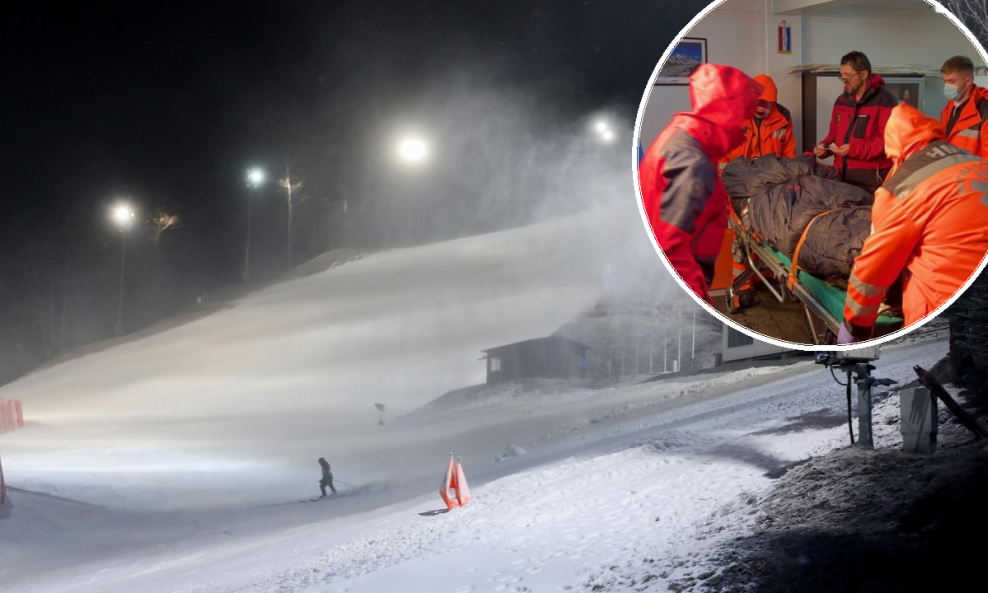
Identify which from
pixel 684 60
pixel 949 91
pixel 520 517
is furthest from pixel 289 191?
pixel 949 91

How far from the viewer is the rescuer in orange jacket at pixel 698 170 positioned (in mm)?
1197

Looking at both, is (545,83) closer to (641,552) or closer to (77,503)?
(641,552)

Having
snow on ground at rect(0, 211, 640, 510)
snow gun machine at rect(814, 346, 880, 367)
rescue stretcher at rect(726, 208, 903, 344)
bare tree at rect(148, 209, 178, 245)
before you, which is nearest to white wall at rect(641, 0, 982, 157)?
rescue stretcher at rect(726, 208, 903, 344)

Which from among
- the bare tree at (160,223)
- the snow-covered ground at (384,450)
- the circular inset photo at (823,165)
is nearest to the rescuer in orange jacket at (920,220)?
the circular inset photo at (823,165)

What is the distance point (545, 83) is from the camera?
7.59 ft

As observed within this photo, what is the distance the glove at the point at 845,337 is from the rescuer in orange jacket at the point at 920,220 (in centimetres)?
4

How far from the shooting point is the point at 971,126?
3.79 ft

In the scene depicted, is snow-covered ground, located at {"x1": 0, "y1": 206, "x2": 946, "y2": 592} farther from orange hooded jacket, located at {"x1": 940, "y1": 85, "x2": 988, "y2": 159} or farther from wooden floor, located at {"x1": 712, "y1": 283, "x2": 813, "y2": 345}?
orange hooded jacket, located at {"x1": 940, "y1": 85, "x2": 988, "y2": 159}

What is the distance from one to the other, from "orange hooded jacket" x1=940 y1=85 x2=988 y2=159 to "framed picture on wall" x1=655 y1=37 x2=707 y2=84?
1.16ft

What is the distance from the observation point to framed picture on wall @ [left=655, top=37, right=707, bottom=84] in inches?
50.5

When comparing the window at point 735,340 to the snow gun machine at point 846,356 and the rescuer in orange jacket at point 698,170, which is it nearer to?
the snow gun machine at point 846,356

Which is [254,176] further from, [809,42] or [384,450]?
[809,42]

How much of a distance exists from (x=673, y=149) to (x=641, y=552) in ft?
3.56

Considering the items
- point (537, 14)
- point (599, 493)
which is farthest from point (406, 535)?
point (537, 14)
